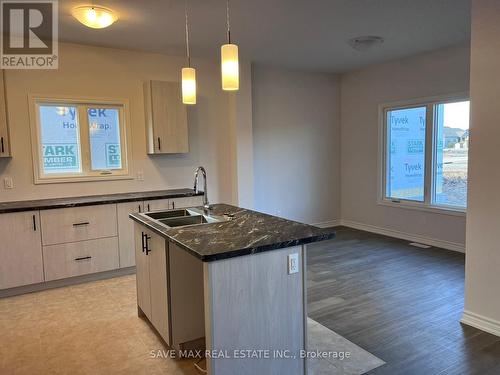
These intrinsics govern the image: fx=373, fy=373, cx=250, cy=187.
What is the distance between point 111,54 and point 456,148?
4633mm

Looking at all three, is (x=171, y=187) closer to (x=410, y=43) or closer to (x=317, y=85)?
Answer: (x=317, y=85)

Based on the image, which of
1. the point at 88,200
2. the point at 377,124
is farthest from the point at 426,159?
the point at 88,200

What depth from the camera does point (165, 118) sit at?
4.63m

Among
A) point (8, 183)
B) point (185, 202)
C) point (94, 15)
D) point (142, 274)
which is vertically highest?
point (94, 15)

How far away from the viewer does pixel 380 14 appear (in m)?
3.59

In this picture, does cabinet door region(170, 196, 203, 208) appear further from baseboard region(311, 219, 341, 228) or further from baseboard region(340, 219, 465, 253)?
baseboard region(340, 219, 465, 253)

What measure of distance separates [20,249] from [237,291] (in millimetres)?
2806

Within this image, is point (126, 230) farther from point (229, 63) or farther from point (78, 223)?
point (229, 63)

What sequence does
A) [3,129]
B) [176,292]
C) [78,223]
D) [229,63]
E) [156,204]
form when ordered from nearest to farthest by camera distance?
1. [229,63]
2. [176,292]
3. [3,129]
4. [78,223]
5. [156,204]

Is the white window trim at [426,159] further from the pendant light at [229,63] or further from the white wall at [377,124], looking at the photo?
the pendant light at [229,63]

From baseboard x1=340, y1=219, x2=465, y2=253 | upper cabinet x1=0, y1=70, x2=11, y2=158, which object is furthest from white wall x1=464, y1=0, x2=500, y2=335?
upper cabinet x1=0, y1=70, x2=11, y2=158

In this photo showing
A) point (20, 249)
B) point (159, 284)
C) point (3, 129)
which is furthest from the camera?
point (3, 129)

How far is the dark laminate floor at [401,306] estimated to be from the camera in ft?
8.16

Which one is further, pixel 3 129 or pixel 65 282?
pixel 65 282
